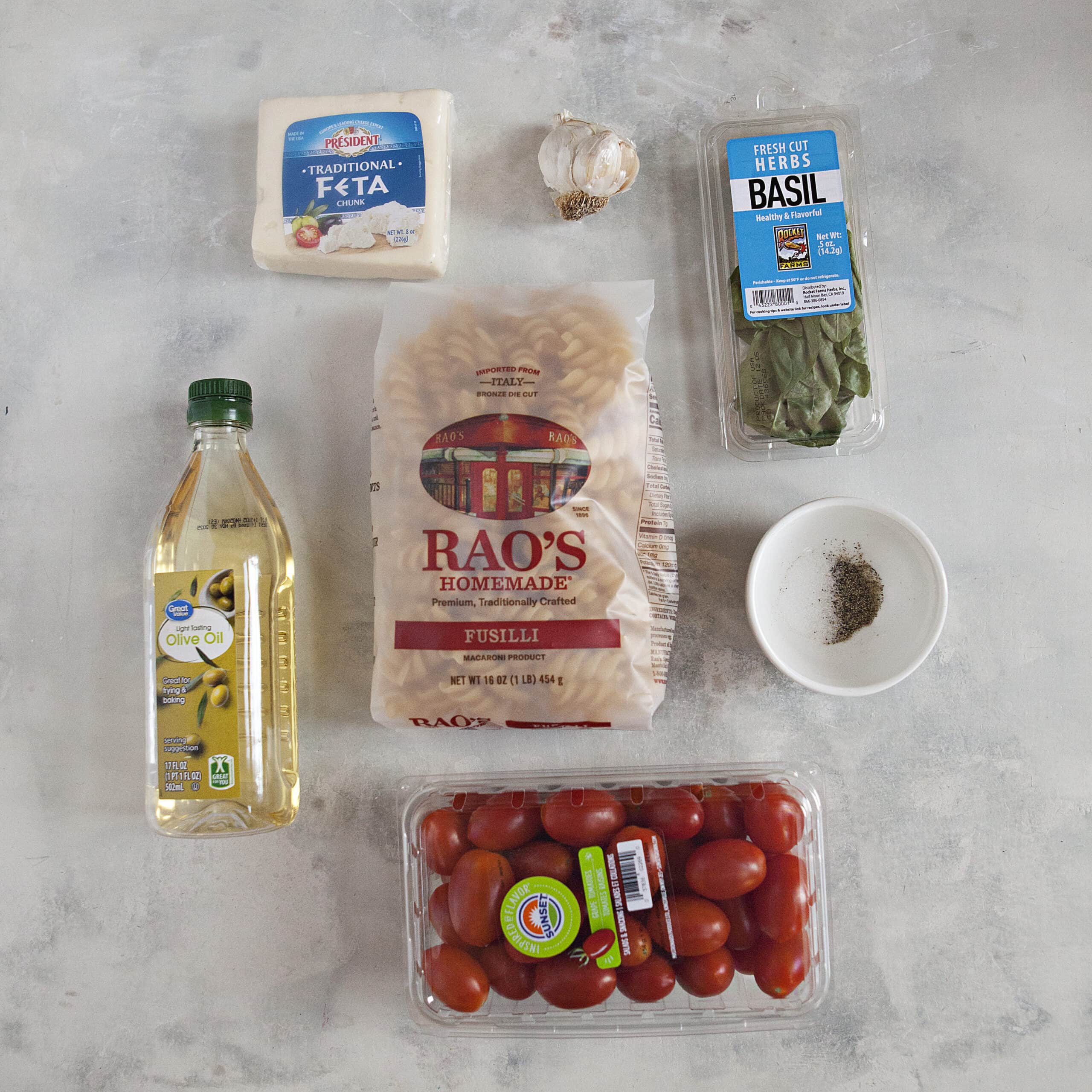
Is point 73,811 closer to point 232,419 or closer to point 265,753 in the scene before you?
point 265,753

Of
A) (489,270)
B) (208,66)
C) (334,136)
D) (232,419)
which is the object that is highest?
(208,66)

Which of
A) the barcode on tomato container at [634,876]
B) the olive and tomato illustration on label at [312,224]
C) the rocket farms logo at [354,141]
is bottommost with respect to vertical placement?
the barcode on tomato container at [634,876]

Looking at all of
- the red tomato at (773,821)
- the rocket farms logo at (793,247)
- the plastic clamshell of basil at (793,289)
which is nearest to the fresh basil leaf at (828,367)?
the plastic clamshell of basil at (793,289)

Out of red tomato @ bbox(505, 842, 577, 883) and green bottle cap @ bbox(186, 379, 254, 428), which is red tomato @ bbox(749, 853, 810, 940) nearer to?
red tomato @ bbox(505, 842, 577, 883)

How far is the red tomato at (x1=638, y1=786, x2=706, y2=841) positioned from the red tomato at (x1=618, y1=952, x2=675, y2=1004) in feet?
0.41

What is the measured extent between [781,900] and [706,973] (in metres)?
0.11

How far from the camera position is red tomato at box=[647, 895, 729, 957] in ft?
2.74

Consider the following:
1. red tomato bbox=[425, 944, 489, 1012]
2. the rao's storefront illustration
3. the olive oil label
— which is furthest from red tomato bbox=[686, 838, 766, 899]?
the olive oil label

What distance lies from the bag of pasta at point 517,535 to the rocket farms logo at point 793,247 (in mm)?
231

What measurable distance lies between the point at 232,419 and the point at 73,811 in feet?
1.77

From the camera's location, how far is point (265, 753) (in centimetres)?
94

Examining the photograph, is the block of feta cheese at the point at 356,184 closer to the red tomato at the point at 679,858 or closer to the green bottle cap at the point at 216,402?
the green bottle cap at the point at 216,402

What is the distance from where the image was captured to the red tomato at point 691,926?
84 cm

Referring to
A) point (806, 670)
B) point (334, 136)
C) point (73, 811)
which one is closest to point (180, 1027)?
point (73, 811)
